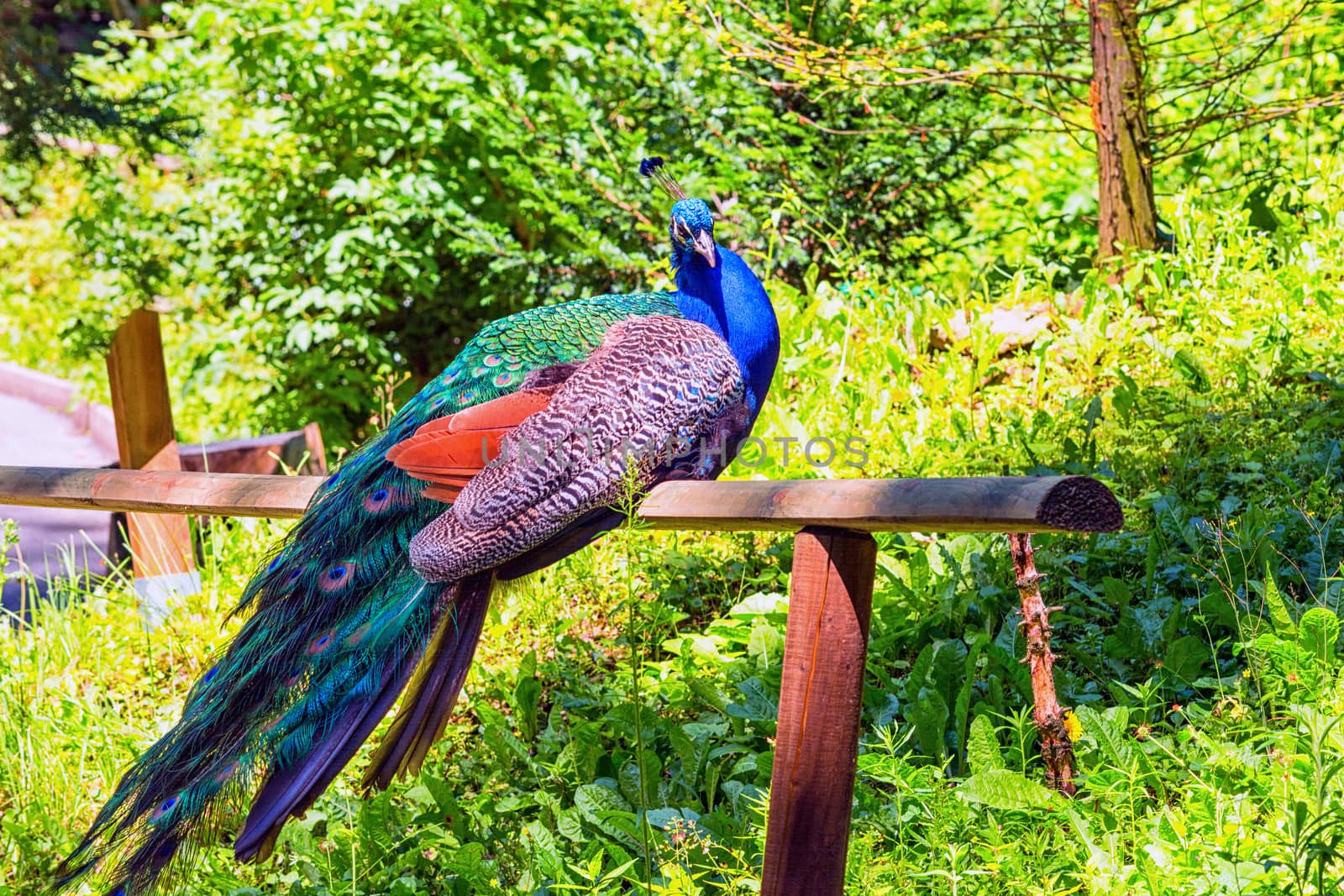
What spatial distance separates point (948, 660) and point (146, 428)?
10.6 feet

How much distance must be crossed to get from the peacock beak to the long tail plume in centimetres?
70

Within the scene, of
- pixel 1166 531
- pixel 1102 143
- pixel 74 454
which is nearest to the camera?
pixel 1166 531

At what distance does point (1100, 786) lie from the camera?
8.05ft

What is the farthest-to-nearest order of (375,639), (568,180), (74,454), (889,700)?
(74,454)
(568,180)
(889,700)
(375,639)

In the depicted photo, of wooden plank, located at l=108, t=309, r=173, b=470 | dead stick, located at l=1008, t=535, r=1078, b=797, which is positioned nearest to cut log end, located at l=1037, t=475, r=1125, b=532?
dead stick, located at l=1008, t=535, r=1078, b=797

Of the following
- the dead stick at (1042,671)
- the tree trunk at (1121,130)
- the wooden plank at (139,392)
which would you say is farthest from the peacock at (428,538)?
the tree trunk at (1121,130)

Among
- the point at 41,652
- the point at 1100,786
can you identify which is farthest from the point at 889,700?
the point at 41,652

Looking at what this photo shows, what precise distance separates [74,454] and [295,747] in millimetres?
8431

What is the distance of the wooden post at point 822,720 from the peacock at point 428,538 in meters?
0.52

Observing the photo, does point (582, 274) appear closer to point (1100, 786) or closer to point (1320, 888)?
point (1100, 786)

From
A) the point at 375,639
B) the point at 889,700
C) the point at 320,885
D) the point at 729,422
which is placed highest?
the point at 729,422

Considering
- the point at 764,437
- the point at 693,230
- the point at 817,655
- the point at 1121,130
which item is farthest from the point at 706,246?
the point at 1121,130

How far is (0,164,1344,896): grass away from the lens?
2.44 metres

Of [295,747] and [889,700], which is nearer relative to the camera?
[295,747]
